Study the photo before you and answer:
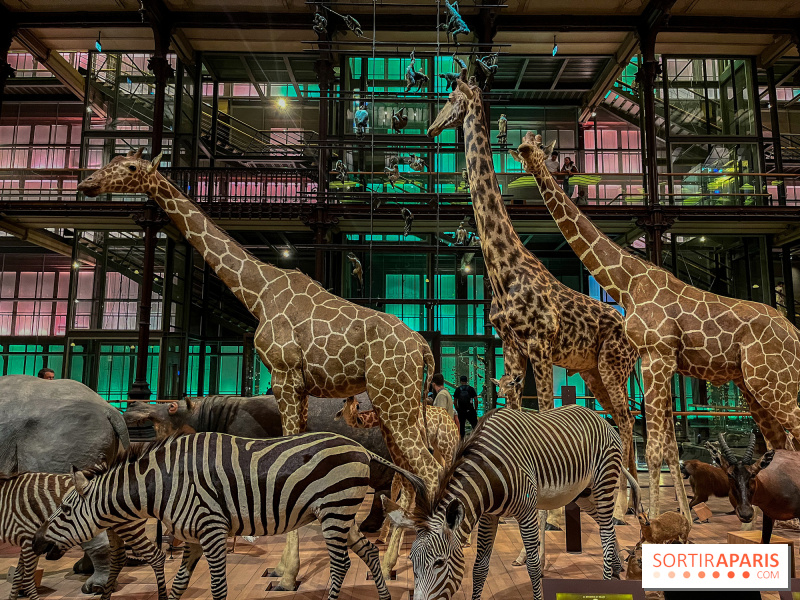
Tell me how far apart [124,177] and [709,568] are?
435cm

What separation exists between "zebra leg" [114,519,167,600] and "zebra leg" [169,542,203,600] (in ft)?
0.83

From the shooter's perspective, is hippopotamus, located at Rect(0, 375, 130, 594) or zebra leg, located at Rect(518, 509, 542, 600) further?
hippopotamus, located at Rect(0, 375, 130, 594)

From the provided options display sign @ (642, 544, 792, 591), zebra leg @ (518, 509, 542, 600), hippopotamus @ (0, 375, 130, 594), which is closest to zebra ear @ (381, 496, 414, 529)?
zebra leg @ (518, 509, 542, 600)

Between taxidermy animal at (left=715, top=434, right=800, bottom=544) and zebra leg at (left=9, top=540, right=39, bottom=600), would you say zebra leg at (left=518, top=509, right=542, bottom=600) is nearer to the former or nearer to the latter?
taxidermy animal at (left=715, top=434, right=800, bottom=544)

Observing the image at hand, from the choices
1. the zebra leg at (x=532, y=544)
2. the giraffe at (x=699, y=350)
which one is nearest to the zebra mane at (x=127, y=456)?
the zebra leg at (x=532, y=544)

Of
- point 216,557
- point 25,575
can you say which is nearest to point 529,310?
point 216,557

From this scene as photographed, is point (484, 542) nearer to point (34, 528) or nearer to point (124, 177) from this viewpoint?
point (34, 528)

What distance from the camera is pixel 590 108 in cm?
1511

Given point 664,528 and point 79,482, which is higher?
point 79,482

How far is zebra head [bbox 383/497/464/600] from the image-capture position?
2.51 m

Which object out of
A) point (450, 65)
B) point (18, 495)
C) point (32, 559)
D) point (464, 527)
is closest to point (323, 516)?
point (464, 527)

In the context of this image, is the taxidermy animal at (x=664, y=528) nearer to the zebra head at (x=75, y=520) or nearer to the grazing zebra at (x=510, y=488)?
the grazing zebra at (x=510, y=488)

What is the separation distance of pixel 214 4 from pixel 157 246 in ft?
16.9

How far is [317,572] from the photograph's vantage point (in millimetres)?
4375
